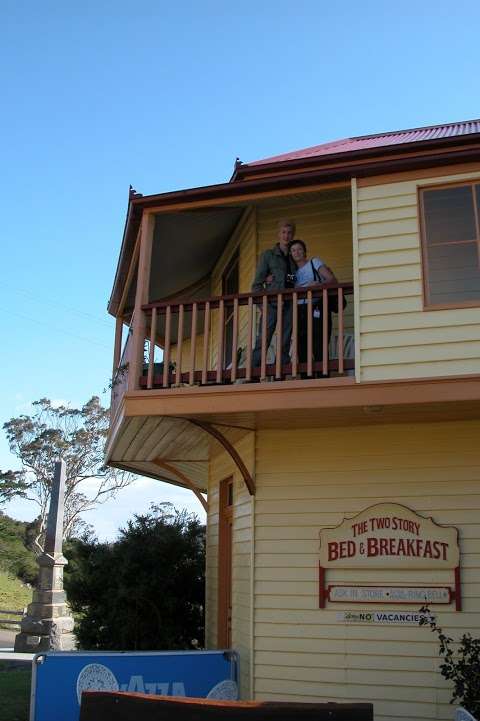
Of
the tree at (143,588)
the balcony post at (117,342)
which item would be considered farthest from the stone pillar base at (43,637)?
the balcony post at (117,342)

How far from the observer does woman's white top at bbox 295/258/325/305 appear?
25.1ft

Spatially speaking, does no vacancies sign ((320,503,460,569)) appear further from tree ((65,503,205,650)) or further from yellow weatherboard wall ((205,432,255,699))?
tree ((65,503,205,650))

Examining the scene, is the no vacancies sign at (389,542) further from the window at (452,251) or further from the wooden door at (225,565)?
the window at (452,251)

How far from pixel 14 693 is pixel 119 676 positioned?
455 cm

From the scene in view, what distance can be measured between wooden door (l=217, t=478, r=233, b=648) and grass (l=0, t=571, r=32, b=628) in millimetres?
21948

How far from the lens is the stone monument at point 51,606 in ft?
51.3

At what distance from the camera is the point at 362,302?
711 cm

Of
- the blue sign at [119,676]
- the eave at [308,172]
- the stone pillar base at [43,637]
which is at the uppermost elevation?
the eave at [308,172]

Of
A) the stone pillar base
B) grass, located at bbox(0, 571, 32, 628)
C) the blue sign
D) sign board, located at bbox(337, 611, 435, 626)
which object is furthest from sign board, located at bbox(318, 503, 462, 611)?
grass, located at bbox(0, 571, 32, 628)

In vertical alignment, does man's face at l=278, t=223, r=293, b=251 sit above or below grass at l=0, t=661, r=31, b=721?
above

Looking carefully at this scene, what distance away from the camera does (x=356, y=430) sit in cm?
807

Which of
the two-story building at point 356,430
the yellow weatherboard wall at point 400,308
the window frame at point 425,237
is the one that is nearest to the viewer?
the yellow weatherboard wall at point 400,308

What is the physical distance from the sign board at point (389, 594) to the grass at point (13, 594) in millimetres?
24679

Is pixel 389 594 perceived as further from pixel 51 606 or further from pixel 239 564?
pixel 51 606
